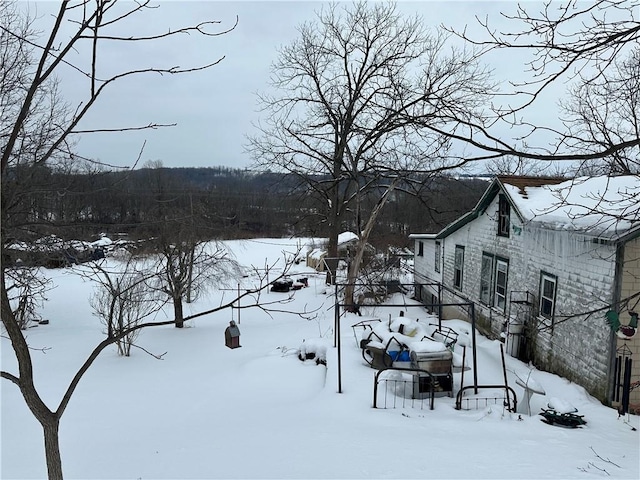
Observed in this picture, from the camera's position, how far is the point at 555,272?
1030 centimetres

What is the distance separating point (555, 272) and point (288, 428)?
7183mm

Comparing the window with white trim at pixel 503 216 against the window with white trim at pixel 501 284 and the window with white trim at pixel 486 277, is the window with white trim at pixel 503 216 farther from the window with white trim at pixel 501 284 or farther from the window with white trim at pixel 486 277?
the window with white trim at pixel 486 277

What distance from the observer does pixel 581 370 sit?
9086 millimetres

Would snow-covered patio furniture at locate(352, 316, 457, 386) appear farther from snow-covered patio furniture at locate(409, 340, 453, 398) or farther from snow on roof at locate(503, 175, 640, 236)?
snow on roof at locate(503, 175, 640, 236)

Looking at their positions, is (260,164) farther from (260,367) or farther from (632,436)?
(632,436)

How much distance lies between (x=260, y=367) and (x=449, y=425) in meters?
6.25

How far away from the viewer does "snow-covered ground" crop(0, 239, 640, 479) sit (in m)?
5.61

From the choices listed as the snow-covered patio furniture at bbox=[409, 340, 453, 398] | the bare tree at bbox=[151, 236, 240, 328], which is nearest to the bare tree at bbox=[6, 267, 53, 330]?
the bare tree at bbox=[151, 236, 240, 328]

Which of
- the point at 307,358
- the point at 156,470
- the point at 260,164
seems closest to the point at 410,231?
the point at 260,164

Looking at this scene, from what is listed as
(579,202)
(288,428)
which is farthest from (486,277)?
(288,428)

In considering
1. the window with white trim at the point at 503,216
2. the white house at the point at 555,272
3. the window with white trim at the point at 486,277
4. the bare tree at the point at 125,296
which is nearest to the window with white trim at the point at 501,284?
the white house at the point at 555,272

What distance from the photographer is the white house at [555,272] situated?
8.12 m

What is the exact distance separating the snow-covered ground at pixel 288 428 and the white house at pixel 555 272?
2.19ft

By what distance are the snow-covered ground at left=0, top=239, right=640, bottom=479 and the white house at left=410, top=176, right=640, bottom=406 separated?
0.67 m
